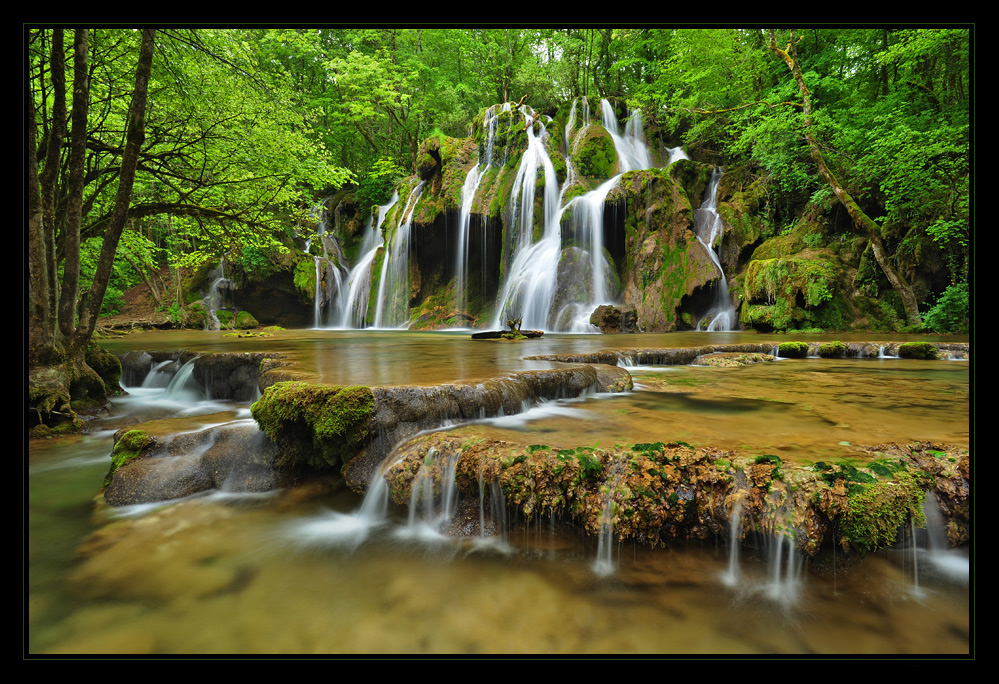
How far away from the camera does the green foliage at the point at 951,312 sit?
10594 mm

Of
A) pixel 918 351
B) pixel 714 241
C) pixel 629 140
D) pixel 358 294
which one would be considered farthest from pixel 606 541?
pixel 629 140

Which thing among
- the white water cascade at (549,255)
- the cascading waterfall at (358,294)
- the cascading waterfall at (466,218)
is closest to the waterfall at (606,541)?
the white water cascade at (549,255)

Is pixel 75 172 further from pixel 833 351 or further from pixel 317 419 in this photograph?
pixel 833 351

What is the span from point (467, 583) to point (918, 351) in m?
9.09

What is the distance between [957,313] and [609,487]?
1391cm

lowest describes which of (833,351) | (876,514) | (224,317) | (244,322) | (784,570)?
(784,570)

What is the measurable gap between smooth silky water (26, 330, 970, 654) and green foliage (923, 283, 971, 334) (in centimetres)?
1082

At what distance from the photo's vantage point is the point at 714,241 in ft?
52.3

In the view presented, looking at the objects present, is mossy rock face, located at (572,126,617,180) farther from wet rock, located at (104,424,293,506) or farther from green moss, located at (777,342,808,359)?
wet rock, located at (104,424,293,506)

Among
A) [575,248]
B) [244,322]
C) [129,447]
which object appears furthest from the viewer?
[244,322]

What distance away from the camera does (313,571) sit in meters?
2.25

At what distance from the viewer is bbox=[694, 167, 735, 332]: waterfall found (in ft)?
47.2

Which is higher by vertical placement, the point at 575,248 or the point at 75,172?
the point at 575,248
